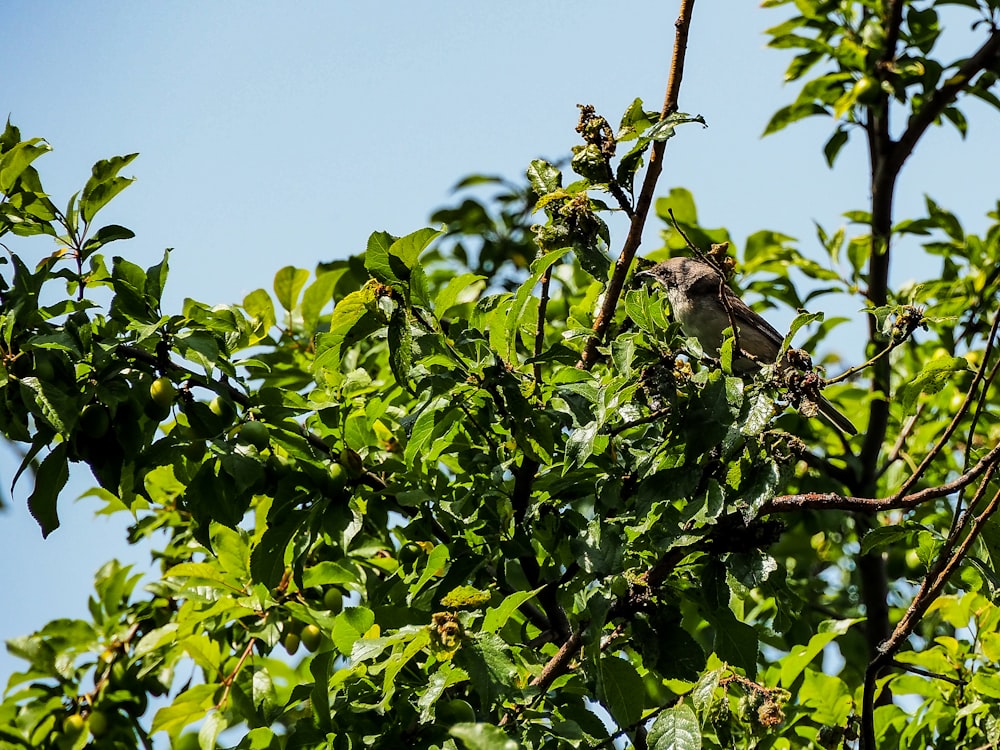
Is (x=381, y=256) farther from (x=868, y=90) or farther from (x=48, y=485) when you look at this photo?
(x=868, y=90)

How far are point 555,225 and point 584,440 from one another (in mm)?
638

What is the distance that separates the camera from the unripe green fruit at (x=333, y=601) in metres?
3.72

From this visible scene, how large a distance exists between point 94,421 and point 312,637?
1.33m

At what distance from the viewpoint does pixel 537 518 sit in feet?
9.27

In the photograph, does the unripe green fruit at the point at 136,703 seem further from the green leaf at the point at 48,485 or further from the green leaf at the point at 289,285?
the green leaf at the point at 48,485

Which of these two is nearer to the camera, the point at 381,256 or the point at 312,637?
the point at 381,256

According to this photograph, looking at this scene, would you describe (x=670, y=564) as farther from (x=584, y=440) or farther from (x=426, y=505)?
(x=426, y=505)

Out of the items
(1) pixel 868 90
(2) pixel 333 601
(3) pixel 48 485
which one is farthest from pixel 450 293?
(1) pixel 868 90

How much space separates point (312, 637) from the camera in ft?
11.9

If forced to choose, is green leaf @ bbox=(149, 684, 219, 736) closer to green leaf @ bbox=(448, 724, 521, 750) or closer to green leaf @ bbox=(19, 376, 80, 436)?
green leaf @ bbox=(19, 376, 80, 436)

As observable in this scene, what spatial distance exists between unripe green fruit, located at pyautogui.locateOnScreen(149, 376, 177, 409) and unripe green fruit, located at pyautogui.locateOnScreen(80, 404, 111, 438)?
0.42ft

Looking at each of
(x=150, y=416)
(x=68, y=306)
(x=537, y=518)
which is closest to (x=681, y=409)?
(x=537, y=518)

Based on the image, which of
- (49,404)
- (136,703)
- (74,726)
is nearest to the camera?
(49,404)

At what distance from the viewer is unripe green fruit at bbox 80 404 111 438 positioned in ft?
8.61
